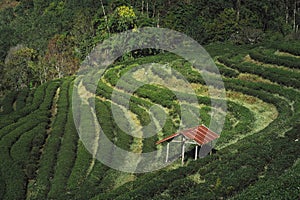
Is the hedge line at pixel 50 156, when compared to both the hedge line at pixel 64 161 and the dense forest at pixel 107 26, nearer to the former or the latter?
the hedge line at pixel 64 161

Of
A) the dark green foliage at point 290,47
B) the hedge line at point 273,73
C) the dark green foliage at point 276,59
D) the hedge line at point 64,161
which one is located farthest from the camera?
the dark green foliage at point 290,47

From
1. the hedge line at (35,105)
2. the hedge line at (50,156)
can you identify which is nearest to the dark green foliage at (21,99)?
the hedge line at (35,105)

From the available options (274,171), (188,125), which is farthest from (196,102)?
(274,171)

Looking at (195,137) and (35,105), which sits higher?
(195,137)

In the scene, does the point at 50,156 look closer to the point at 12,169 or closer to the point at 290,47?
the point at 12,169

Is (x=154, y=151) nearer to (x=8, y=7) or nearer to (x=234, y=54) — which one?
(x=234, y=54)

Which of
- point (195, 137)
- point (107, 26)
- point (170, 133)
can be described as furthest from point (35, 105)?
point (195, 137)

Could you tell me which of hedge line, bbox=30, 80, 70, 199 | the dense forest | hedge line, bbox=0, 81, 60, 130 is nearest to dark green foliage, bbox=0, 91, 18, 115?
hedge line, bbox=0, 81, 60, 130
